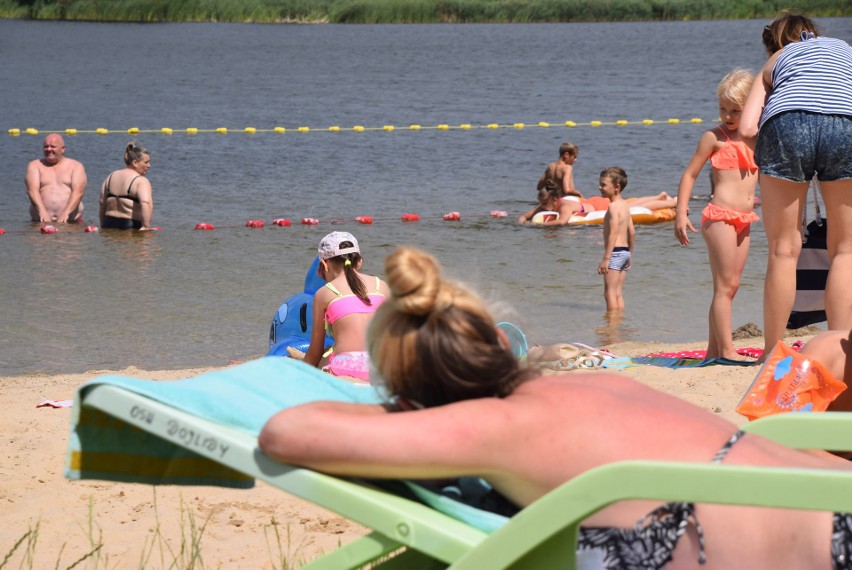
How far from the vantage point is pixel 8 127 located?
26.2 metres

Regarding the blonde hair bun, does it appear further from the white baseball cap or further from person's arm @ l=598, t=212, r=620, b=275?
person's arm @ l=598, t=212, r=620, b=275

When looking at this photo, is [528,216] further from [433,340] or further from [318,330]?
[433,340]

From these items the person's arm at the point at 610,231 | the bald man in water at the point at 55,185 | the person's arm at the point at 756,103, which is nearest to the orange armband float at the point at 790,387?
the person's arm at the point at 756,103

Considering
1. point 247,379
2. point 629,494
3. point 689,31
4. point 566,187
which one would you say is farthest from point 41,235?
point 689,31

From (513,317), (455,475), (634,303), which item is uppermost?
(513,317)

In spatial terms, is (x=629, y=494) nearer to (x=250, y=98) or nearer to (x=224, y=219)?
(x=224, y=219)

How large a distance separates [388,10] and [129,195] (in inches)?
2142

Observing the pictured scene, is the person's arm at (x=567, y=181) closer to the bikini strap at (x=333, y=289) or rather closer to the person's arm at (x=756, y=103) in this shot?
the person's arm at (x=756, y=103)

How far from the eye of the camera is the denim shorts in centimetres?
516

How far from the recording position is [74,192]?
1339cm

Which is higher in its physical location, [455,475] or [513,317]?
[513,317]

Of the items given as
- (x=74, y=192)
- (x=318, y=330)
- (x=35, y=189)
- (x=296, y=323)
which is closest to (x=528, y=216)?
(x=74, y=192)

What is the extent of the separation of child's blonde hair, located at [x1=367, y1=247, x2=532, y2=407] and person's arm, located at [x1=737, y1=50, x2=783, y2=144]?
11.7 feet

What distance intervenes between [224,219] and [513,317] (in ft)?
42.0
